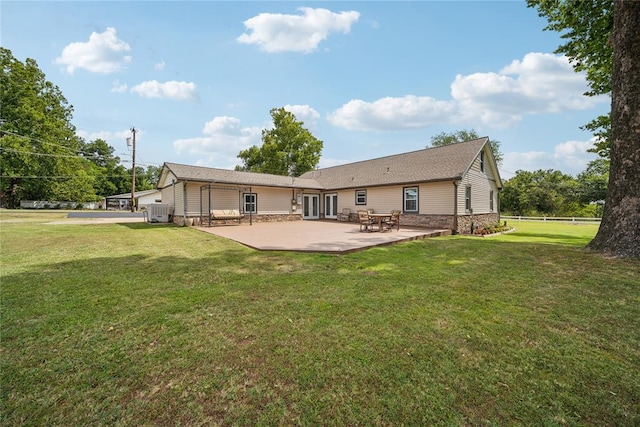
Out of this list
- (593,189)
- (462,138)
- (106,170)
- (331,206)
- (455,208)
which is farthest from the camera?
(106,170)

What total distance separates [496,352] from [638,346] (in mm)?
1425

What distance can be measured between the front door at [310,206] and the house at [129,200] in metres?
30.4

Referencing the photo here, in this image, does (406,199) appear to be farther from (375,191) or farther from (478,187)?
(478,187)

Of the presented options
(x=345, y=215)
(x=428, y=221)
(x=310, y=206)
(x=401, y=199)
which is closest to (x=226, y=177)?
(x=310, y=206)

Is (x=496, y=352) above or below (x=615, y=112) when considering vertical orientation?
below

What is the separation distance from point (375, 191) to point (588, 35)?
1122cm

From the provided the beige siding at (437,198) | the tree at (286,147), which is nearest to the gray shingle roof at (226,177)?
the beige siding at (437,198)

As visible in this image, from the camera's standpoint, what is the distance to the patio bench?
15.3m

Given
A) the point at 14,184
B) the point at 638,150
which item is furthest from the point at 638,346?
the point at 14,184

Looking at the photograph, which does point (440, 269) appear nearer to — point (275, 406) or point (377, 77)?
point (275, 406)

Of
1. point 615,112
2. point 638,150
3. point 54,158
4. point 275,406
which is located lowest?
point 275,406

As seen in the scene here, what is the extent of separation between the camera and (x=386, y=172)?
721 inches

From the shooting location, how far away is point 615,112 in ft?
21.5

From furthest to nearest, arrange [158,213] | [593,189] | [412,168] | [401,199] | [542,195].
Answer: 1. [542,195]
2. [593,189]
3. [158,213]
4. [412,168]
5. [401,199]
